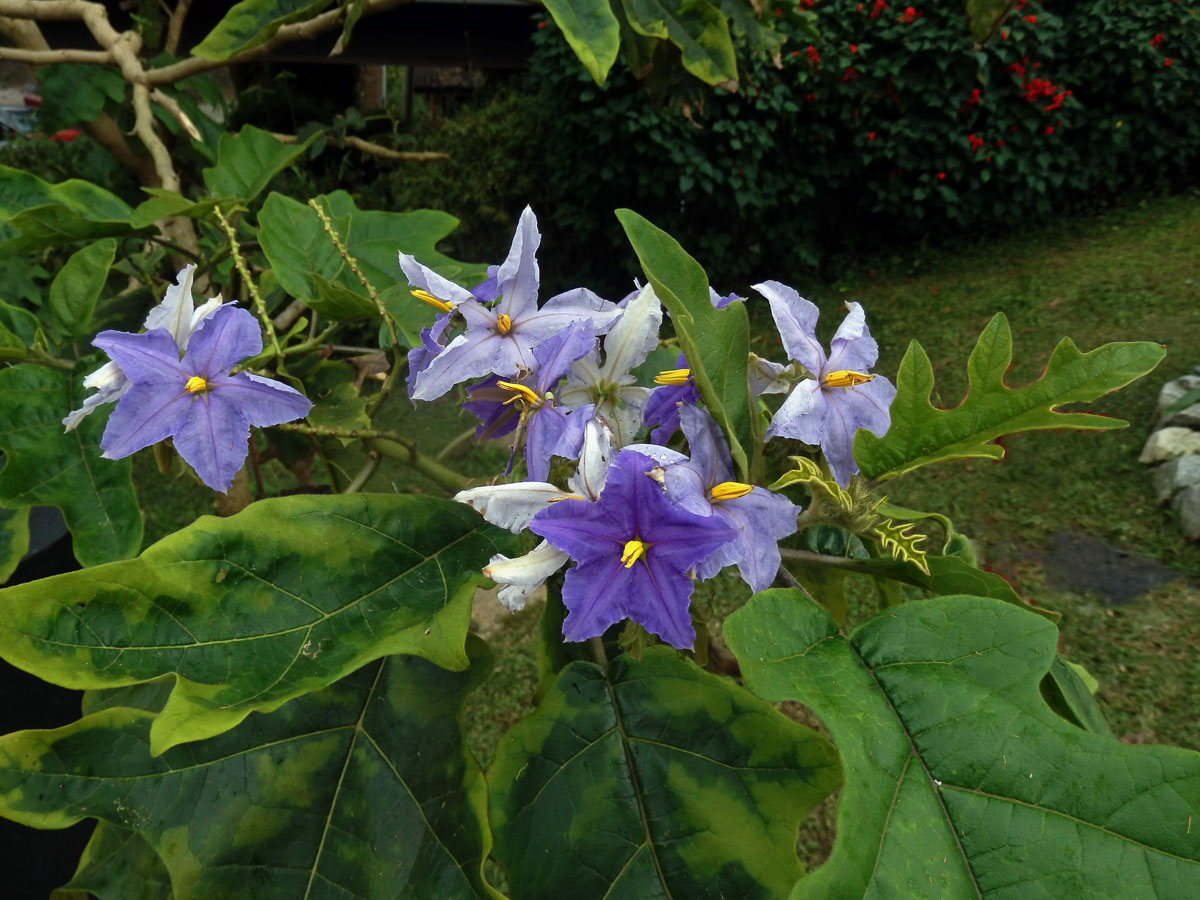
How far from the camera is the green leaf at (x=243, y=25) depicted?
A: 4.93 ft

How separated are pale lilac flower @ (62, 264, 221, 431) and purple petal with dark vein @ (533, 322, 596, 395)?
16.2 inches

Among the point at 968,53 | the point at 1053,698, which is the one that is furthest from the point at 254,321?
the point at 968,53

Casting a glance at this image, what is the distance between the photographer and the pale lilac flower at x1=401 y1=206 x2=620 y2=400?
2.61ft

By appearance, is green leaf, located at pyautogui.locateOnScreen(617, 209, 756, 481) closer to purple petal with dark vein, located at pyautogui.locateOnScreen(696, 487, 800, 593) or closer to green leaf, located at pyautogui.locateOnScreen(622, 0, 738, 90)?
purple petal with dark vein, located at pyautogui.locateOnScreen(696, 487, 800, 593)

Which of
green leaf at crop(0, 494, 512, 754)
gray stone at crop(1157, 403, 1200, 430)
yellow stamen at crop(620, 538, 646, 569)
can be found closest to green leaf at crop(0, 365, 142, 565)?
green leaf at crop(0, 494, 512, 754)

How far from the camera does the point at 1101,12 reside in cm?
577

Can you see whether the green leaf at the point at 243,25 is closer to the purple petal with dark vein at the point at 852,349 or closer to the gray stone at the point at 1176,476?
the purple petal with dark vein at the point at 852,349

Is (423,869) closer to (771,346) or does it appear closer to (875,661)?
(875,661)

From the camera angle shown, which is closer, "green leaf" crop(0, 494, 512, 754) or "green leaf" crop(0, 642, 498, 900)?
"green leaf" crop(0, 494, 512, 754)

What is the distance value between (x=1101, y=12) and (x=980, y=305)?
7.53 ft

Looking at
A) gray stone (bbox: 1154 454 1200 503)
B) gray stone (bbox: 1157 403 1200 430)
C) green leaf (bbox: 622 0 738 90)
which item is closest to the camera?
green leaf (bbox: 622 0 738 90)

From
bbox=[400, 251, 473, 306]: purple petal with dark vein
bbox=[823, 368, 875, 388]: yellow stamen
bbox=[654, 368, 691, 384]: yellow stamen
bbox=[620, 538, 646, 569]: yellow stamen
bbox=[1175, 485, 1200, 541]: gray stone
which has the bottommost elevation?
bbox=[1175, 485, 1200, 541]: gray stone

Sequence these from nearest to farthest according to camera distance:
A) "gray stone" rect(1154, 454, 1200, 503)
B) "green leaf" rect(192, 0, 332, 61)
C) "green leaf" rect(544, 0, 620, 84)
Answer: "green leaf" rect(544, 0, 620, 84)
"green leaf" rect(192, 0, 332, 61)
"gray stone" rect(1154, 454, 1200, 503)

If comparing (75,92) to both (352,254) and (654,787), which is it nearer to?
(352,254)
